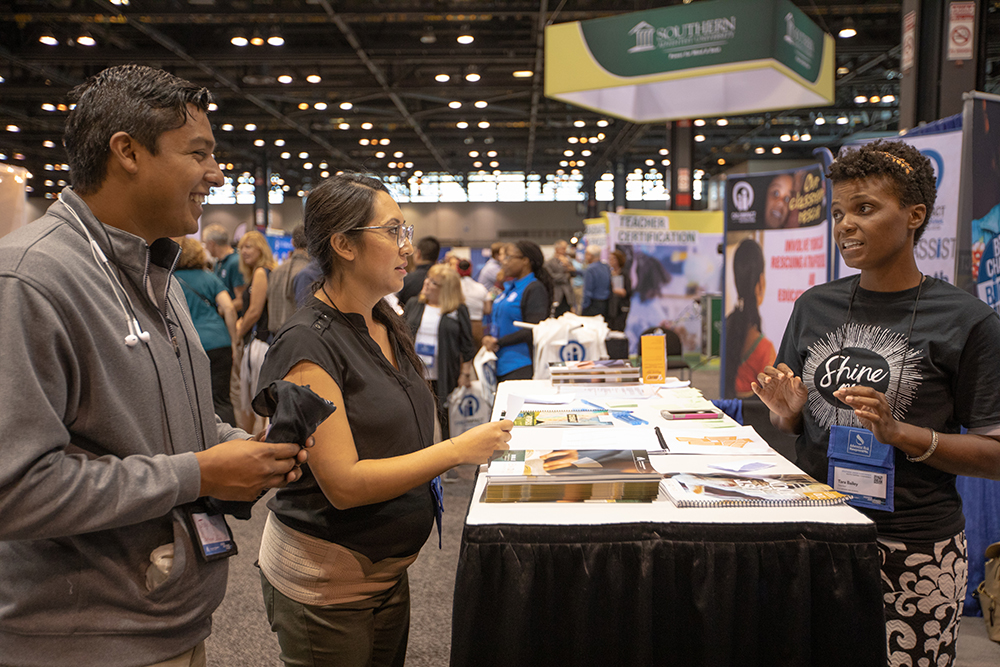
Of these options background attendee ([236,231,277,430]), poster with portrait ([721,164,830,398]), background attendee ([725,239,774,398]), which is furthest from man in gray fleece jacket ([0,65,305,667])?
background attendee ([725,239,774,398])

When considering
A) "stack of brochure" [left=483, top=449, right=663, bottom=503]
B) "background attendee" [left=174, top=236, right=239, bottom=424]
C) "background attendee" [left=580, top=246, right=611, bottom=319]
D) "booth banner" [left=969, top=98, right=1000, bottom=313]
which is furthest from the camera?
"background attendee" [left=580, top=246, right=611, bottom=319]

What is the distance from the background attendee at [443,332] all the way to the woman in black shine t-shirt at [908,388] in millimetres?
3181

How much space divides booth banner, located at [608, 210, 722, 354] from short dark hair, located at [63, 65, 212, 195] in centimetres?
847

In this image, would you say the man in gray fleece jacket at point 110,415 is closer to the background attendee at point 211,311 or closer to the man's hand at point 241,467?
the man's hand at point 241,467

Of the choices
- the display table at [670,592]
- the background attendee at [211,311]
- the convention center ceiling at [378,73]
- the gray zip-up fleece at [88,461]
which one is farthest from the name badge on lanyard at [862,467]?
the convention center ceiling at [378,73]

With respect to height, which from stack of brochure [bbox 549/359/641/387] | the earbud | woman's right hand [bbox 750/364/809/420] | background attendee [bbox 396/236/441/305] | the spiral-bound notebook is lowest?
the spiral-bound notebook

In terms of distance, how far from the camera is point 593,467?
1.44m

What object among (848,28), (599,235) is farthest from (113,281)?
(848,28)

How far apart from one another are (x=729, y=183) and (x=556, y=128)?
14385 mm

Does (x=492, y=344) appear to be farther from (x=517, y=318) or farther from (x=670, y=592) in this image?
(x=670, y=592)

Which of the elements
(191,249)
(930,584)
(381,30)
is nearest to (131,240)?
(930,584)

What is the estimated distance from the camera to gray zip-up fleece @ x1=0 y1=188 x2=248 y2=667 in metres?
0.82

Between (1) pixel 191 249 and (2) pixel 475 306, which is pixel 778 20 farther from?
(1) pixel 191 249

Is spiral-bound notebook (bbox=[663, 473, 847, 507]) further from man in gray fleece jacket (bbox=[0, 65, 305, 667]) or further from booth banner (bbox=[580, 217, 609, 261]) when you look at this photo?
booth banner (bbox=[580, 217, 609, 261])
